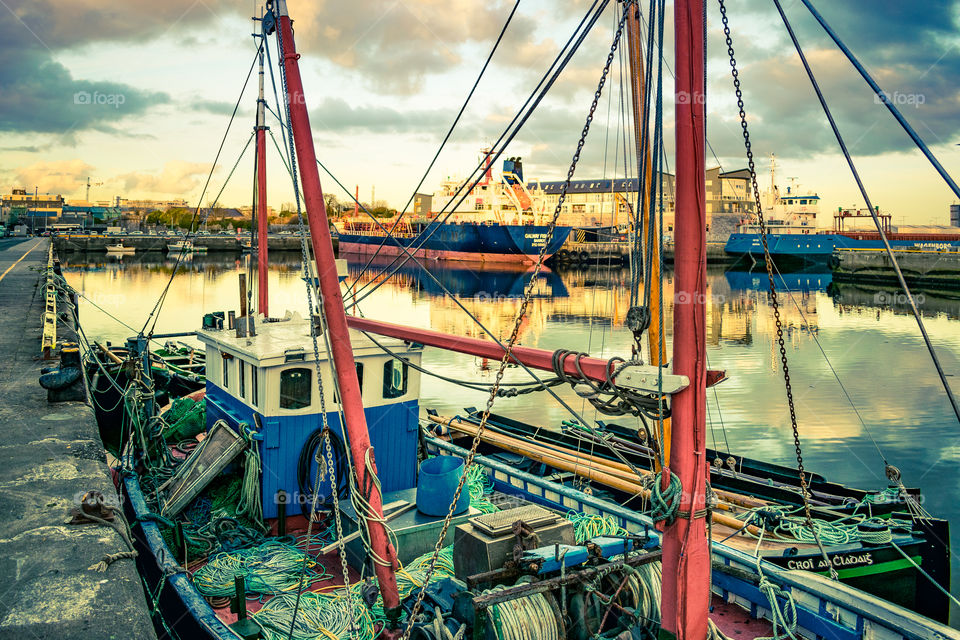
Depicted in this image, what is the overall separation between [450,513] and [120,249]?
11147cm

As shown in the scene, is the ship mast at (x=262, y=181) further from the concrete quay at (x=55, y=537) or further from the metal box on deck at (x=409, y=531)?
the metal box on deck at (x=409, y=531)

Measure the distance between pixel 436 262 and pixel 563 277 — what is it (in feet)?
106

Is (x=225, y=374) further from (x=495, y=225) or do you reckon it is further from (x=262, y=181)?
(x=495, y=225)

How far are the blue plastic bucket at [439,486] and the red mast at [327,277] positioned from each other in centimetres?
125

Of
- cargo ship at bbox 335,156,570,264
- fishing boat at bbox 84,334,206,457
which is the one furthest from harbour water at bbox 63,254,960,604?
cargo ship at bbox 335,156,570,264

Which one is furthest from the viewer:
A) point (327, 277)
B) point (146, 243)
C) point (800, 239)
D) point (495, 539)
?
point (146, 243)

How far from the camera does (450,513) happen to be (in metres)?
5.58

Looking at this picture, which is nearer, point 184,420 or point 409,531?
point 409,531

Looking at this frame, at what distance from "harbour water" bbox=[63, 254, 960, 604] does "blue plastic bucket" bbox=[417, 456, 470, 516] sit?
6835 millimetres

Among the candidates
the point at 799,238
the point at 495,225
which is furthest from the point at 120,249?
the point at 799,238

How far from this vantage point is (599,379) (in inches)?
210

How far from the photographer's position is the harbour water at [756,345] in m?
18.0

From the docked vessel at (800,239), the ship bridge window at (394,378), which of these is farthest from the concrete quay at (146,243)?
the ship bridge window at (394,378)

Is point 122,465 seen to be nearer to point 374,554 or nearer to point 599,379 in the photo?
point 374,554
